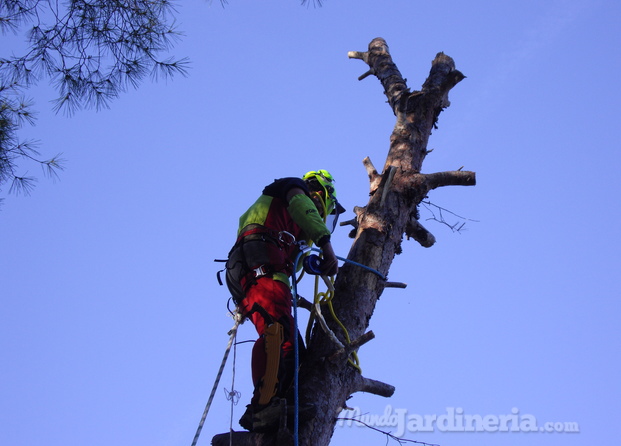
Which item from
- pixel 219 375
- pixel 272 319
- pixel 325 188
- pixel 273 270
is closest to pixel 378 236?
pixel 325 188

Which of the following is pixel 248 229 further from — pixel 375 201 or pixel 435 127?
pixel 435 127

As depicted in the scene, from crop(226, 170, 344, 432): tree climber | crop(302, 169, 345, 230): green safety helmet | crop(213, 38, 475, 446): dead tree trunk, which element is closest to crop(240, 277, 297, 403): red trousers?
crop(226, 170, 344, 432): tree climber

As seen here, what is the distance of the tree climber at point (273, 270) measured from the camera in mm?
2766

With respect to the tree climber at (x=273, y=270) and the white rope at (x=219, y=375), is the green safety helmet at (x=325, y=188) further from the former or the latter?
the white rope at (x=219, y=375)

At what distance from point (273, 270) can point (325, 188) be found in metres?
0.67

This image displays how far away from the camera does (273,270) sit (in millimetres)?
3156

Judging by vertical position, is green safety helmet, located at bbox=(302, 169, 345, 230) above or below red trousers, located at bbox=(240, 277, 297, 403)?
above

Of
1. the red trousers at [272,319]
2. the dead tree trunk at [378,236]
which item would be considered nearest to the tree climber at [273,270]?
the red trousers at [272,319]

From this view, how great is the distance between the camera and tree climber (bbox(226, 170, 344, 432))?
277cm

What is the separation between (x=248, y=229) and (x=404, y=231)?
0.95 m

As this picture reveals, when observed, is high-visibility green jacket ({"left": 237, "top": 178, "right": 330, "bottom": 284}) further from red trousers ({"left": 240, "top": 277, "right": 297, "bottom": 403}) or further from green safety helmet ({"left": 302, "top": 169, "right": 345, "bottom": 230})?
green safety helmet ({"left": 302, "top": 169, "right": 345, "bottom": 230})

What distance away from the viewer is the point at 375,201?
3.64 m

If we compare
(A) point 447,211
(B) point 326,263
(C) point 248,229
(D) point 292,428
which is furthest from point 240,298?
(A) point 447,211

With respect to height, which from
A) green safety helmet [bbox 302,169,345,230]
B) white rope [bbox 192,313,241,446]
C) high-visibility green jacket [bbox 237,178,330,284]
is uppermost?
green safety helmet [bbox 302,169,345,230]
